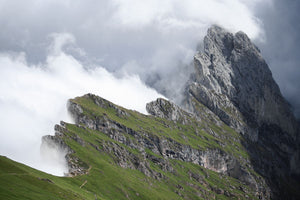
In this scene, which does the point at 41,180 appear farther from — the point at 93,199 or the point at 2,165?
the point at 93,199

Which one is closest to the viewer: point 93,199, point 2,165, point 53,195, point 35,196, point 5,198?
point 5,198

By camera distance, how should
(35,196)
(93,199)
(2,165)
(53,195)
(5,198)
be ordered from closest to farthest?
(5,198)
(35,196)
(53,195)
(2,165)
(93,199)

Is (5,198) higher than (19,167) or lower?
lower

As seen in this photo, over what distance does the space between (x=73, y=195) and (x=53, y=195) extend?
53.1 feet

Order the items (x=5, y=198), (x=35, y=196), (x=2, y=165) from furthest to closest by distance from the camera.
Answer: (x=2, y=165) → (x=35, y=196) → (x=5, y=198)

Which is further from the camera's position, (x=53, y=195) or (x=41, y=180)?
(x=41, y=180)

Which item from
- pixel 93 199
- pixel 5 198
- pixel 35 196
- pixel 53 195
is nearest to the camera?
pixel 5 198

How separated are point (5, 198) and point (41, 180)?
134 feet

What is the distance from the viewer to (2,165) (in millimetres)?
156875

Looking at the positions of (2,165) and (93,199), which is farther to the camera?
(93,199)

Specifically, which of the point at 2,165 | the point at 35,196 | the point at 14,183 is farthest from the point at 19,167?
the point at 35,196

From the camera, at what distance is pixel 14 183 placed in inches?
5541

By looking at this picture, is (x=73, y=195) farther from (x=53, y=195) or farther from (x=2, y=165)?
(x=2, y=165)

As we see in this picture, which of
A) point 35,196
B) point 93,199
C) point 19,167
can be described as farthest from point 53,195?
point 93,199
